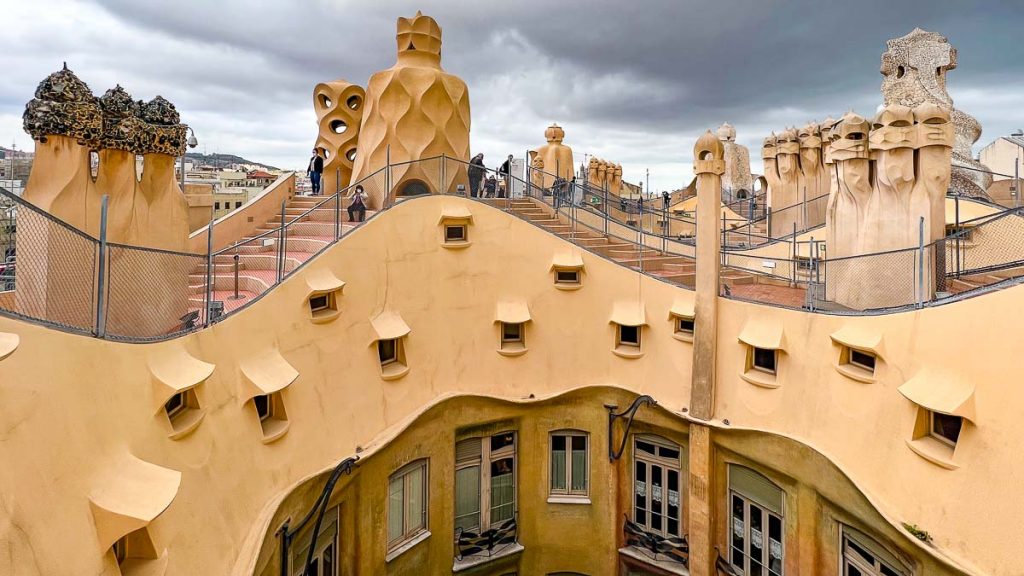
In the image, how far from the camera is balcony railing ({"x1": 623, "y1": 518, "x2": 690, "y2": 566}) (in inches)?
520

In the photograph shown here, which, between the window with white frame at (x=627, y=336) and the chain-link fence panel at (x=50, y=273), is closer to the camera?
the chain-link fence panel at (x=50, y=273)

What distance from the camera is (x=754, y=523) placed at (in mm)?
12102

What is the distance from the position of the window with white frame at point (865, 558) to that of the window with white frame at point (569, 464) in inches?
239

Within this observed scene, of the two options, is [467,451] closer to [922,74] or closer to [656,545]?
[656,545]

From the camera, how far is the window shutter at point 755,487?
11.4 m

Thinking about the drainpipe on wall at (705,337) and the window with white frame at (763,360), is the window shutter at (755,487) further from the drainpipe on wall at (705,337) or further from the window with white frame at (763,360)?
the window with white frame at (763,360)

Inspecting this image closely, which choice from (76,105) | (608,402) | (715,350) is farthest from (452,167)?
(76,105)

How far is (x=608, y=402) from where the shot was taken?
14.1m

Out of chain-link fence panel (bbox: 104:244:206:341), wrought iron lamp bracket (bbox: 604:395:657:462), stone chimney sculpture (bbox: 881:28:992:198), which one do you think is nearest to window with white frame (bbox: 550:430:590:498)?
wrought iron lamp bracket (bbox: 604:395:657:462)

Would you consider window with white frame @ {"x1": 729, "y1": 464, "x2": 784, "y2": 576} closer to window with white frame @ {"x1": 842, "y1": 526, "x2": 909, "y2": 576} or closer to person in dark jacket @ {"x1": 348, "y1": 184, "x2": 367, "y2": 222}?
window with white frame @ {"x1": 842, "y1": 526, "x2": 909, "y2": 576}

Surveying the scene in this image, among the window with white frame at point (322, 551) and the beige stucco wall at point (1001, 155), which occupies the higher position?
the beige stucco wall at point (1001, 155)

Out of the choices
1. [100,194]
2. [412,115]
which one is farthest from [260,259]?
[412,115]

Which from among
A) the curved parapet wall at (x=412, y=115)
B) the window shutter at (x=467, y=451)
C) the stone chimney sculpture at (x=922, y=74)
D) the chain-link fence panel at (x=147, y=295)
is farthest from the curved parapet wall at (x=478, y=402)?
the stone chimney sculpture at (x=922, y=74)

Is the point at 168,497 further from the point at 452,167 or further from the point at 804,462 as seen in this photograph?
the point at 452,167
